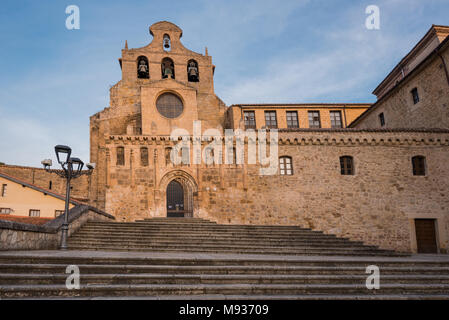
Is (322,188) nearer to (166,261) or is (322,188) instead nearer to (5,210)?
(166,261)

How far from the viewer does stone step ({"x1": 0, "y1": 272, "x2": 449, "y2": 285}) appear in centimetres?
596

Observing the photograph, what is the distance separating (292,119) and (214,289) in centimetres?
2511

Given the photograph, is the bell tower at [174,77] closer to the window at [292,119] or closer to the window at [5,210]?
the window at [292,119]

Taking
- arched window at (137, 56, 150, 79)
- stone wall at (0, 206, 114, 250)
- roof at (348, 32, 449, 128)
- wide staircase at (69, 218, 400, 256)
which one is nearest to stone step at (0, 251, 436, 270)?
stone wall at (0, 206, 114, 250)

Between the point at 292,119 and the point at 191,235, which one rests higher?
the point at 292,119

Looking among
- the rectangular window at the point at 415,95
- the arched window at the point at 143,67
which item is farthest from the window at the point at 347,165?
the arched window at the point at 143,67

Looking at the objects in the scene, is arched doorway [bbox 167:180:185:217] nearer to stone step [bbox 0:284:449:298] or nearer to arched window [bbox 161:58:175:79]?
arched window [bbox 161:58:175:79]

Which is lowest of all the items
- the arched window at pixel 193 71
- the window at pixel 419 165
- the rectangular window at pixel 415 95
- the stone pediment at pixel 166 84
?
the window at pixel 419 165

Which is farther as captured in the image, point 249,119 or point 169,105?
point 249,119

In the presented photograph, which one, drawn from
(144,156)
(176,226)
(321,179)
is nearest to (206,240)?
(176,226)

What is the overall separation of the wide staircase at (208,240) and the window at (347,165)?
8.03 metres

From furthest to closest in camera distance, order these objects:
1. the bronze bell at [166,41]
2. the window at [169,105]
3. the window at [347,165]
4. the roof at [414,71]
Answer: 1. the bronze bell at [166,41]
2. the window at [169,105]
3. the window at [347,165]
4. the roof at [414,71]

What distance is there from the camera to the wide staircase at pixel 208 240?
36.4 ft

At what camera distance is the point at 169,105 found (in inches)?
1045
